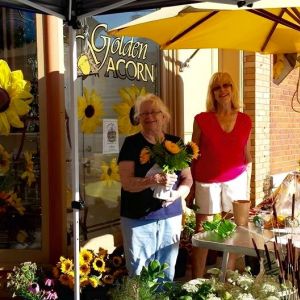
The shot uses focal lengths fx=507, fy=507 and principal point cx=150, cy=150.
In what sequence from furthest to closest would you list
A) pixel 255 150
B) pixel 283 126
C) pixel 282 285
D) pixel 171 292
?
pixel 283 126 → pixel 255 150 → pixel 171 292 → pixel 282 285

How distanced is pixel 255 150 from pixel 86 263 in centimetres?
334

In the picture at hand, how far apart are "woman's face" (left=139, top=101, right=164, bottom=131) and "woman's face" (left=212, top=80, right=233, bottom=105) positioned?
2.80ft

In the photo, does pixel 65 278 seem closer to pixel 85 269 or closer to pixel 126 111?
pixel 85 269

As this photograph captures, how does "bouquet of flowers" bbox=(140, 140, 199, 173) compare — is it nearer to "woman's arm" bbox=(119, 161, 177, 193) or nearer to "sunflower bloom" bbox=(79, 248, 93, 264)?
"woman's arm" bbox=(119, 161, 177, 193)

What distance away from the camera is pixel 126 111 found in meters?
4.74

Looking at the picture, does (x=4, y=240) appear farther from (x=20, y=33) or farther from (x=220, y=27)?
(x=220, y=27)

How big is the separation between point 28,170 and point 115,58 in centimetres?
139

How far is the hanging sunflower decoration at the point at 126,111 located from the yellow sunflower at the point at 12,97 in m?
0.97

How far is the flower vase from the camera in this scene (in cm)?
314

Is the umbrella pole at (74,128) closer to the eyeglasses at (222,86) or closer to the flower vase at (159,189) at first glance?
the flower vase at (159,189)

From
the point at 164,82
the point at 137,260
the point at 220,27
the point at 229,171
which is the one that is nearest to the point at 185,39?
the point at 220,27

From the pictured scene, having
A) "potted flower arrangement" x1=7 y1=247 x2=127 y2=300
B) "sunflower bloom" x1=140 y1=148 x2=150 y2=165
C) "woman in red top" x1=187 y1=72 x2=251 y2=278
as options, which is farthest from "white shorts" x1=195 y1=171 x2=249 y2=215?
"sunflower bloom" x1=140 y1=148 x2=150 y2=165

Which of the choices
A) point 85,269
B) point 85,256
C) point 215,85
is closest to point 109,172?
point 85,256

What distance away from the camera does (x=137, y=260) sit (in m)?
3.31
